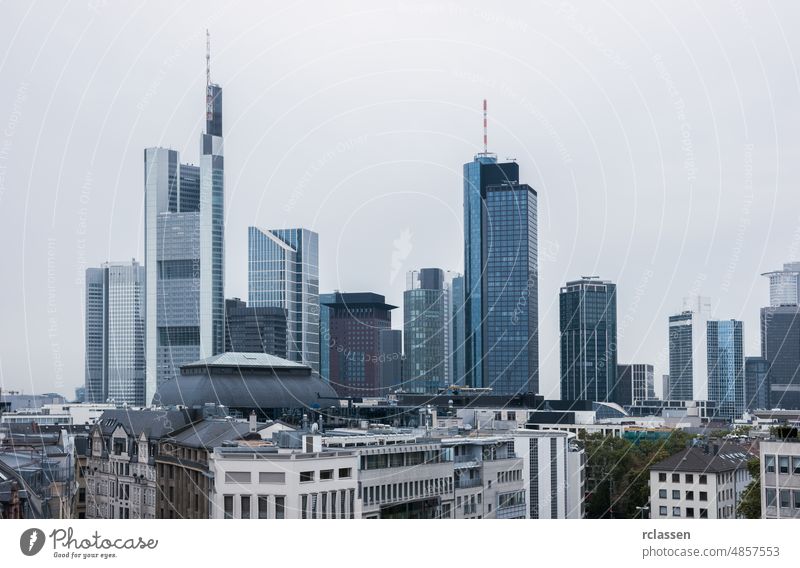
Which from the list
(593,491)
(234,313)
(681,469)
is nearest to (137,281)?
(234,313)

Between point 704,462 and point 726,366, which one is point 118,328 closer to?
point 726,366

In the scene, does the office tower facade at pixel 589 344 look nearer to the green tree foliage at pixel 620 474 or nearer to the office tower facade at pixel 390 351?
the office tower facade at pixel 390 351

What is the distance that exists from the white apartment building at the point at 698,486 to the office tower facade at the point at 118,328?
114 ft

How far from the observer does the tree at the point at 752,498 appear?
1437 cm

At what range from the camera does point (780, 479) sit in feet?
40.8

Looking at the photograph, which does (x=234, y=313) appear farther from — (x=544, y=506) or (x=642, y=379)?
(x=544, y=506)

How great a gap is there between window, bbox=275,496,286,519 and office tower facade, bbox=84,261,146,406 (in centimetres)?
3934

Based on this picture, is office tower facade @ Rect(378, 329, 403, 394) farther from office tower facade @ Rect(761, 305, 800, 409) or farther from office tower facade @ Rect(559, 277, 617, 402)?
office tower facade @ Rect(761, 305, 800, 409)

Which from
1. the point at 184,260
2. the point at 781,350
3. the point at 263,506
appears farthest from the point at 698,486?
the point at 184,260

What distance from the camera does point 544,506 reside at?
18516 mm

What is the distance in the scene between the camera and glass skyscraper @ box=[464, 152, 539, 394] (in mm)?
42781

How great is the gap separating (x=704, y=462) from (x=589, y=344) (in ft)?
101

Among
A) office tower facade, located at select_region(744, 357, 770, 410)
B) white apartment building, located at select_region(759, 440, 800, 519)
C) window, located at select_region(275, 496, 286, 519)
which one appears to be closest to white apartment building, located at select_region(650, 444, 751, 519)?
white apartment building, located at select_region(759, 440, 800, 519)

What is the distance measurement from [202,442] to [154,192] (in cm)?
4810
